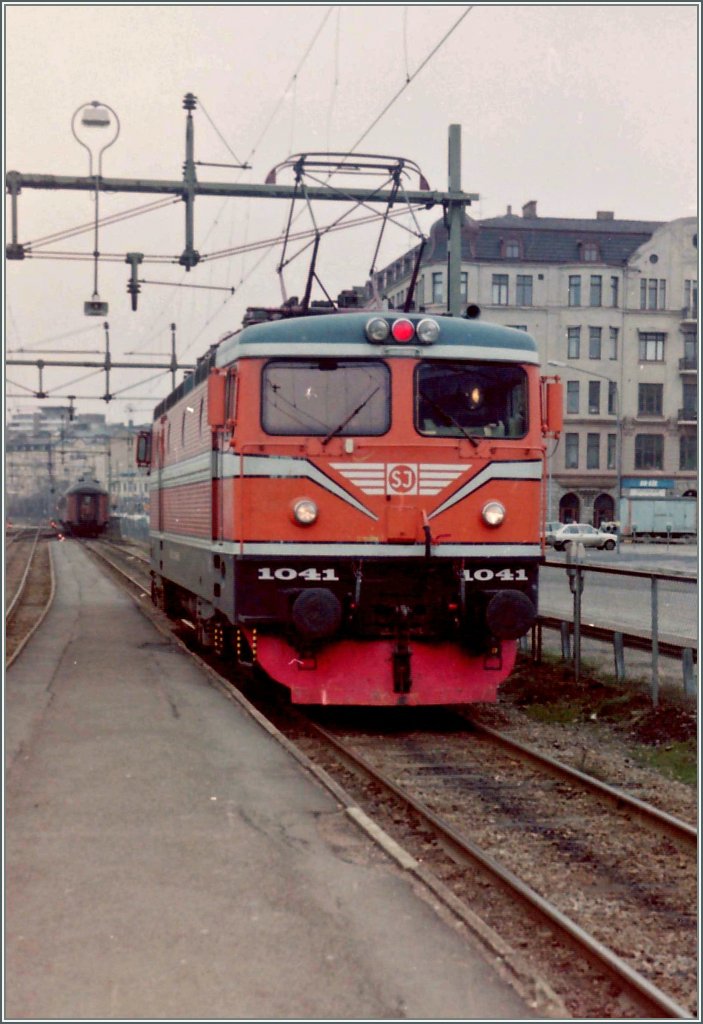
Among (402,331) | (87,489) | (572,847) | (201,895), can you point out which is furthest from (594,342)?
(201,895)

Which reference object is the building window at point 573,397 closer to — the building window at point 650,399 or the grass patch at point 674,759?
the building window at point 650,399

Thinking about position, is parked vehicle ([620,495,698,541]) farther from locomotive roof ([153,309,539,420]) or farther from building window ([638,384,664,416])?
locomotive roof ([153,309,539,420])

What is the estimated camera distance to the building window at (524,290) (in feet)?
197

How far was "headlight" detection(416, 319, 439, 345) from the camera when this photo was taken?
35.3 ft

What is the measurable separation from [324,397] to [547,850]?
15.8ft

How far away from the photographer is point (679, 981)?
211 inches

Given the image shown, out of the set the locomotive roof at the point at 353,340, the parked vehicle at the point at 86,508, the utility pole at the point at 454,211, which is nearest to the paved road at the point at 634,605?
the locomotive roof at the point at 353,340

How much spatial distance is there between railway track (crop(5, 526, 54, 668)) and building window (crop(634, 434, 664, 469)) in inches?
1157

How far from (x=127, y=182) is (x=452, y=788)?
11.2 metres

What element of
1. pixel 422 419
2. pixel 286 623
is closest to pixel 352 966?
pixel 286 623

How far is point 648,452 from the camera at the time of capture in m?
60.7

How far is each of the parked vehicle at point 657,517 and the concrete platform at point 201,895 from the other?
155 feet

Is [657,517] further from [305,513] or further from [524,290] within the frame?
[305,513]

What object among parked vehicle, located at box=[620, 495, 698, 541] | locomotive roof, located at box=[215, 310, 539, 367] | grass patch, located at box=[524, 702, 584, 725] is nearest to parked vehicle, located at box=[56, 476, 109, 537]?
parked vehicle, located at box=[620, 495, 698, 541]
